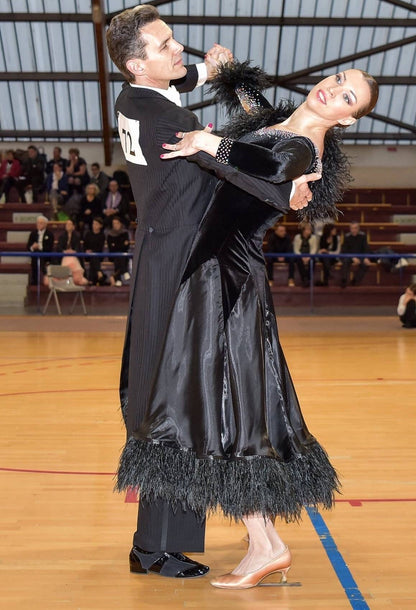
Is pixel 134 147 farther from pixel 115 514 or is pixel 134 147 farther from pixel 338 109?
pixel 115 514

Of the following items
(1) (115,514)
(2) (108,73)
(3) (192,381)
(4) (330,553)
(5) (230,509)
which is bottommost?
(2) (108,73)

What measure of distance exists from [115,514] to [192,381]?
4.06 feet

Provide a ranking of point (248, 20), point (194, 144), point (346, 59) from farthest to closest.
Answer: point (346, 59) < point (248, 20) < point (194, 144)

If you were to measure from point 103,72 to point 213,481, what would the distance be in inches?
743

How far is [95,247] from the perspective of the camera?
16156mm

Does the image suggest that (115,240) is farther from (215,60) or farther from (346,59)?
(215,60)

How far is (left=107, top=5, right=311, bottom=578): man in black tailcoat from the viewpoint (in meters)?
3.08

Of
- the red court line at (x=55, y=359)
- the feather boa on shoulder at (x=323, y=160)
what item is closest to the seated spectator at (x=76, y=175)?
the red court line at (x=55, y=359)

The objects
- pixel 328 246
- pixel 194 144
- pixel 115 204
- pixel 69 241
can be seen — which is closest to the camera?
pixel 194 144

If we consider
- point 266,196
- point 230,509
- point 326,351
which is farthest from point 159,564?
point 326,351

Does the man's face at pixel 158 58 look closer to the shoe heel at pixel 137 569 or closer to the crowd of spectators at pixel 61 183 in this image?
the shoe heel at pixel 137 569

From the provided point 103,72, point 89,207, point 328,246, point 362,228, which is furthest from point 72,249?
point 362,228

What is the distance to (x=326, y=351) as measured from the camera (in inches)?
397

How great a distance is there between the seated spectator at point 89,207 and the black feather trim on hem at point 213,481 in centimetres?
1504
